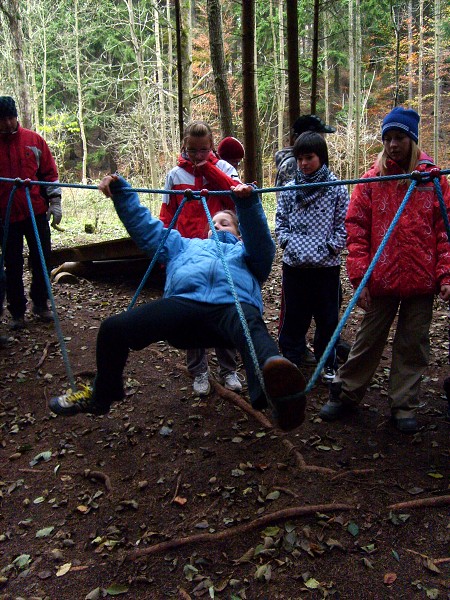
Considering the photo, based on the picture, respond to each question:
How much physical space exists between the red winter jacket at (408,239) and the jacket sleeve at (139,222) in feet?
3.30

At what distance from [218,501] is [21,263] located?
267 centimetres

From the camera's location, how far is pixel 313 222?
320cm

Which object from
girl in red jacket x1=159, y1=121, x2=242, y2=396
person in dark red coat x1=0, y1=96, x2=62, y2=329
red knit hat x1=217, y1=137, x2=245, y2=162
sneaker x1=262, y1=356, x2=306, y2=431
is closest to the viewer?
sneaker x1=262, y1=356, x2=306, y2=431

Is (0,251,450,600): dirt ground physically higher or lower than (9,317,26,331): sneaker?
lower

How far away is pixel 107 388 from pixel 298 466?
105 cm

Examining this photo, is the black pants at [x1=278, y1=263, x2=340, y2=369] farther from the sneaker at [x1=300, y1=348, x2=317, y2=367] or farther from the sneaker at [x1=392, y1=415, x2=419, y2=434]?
the sneaker at [x1=392, y1=415, x2=419, y2=434]

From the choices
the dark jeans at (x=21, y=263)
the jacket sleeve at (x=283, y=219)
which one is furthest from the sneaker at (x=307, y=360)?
the dark jeans at (x=21, y=263)

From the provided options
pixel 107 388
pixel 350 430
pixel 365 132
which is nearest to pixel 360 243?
pixel 350 430

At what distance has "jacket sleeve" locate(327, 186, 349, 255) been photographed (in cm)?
316

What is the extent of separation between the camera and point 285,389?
79.3 inches

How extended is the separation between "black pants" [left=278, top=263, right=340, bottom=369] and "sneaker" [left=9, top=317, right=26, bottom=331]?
2.31 metres

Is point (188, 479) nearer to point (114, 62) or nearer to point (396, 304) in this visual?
point (396, 304)

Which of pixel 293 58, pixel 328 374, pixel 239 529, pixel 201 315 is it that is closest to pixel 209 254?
pixel 201 315

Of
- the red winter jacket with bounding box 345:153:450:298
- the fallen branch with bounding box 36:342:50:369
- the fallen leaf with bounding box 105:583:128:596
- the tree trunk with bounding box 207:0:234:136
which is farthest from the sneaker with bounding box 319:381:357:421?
the tree trunk with bounding box 207:0:234:136
